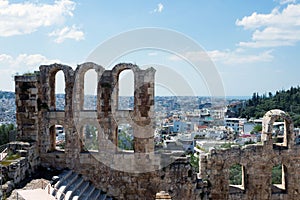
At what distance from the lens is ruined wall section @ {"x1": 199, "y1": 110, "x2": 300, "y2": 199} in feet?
49.7

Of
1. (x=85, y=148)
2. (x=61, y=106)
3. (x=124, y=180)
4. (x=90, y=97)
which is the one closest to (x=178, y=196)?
(x=124, y=180)

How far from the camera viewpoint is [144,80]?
1482 cm

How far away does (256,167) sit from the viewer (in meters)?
15.4

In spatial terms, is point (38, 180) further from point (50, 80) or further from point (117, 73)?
point (117, 73)

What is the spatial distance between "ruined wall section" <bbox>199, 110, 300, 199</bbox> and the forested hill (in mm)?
48908

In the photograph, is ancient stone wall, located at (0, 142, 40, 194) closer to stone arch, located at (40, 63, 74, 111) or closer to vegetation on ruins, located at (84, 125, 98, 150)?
stone arch, located at (40, 63, 74, 111)

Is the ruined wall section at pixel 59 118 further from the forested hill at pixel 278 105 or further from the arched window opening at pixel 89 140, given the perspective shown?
the forested hill at pixel 278 105

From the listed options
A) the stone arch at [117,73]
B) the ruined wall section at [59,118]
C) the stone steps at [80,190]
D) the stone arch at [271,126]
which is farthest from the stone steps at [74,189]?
the stone arch at [271,126]

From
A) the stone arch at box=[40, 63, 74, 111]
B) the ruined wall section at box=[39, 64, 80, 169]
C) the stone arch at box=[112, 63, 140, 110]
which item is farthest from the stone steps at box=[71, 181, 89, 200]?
the stone arch at box=[112, 63, 140, 110]

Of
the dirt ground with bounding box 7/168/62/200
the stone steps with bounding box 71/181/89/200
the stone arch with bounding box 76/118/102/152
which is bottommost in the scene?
the stone steps with bounding box 71/181/89/200

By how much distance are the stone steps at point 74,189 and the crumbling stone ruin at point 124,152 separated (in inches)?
15.8

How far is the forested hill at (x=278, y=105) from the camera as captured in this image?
65812 mm

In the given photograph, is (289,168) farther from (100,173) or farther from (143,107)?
(100,173)

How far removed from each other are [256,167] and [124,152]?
239 inches
